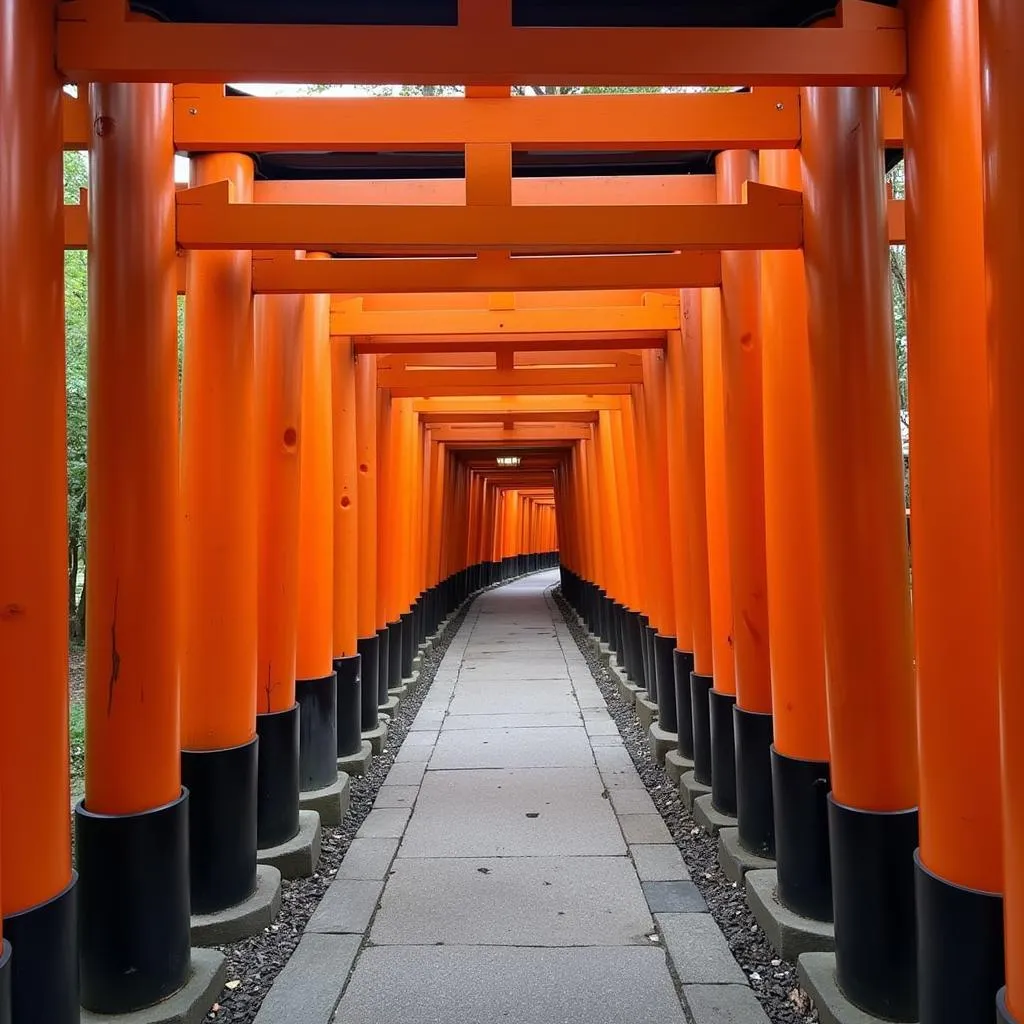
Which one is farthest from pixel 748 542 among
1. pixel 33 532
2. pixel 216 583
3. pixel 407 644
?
pixel 407 644

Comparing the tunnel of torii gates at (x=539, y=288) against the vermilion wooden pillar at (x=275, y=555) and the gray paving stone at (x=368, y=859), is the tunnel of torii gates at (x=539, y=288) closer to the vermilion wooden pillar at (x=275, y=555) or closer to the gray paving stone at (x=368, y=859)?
the vermilion wooden pillar at (x=275, y=555)

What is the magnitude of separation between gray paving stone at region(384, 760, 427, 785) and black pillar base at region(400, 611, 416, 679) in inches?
128

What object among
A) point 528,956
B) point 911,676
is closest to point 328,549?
point 528,956

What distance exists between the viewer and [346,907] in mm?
4152

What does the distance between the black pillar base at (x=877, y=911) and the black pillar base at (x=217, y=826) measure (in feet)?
8.05

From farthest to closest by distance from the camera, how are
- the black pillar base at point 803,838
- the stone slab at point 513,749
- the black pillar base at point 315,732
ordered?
the stone slab at point 513,749 → the black pillar base at point 315,732 → the black pillar base at point 803,838

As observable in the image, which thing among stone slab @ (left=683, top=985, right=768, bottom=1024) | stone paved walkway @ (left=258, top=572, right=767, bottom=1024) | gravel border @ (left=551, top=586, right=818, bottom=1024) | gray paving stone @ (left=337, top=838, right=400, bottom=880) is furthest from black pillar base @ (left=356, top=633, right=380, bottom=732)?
stone slab @ (left=683, top=985, right=768, bottom=1024)

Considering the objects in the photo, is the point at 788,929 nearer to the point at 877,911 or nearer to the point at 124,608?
the point at 877,911

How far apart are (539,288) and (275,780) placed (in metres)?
2.80

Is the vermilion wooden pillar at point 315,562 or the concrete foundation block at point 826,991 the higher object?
the vermilion wooden pillar at point 315,562

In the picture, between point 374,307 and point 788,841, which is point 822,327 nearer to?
point 788,841

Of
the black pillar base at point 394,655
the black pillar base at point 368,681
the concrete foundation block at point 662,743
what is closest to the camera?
the concrete foundation block at point 662,743

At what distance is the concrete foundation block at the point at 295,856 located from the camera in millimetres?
4484

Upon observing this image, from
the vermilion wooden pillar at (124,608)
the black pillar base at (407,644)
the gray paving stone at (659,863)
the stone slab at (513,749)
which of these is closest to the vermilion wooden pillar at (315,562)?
the stone slab at (513,749)
